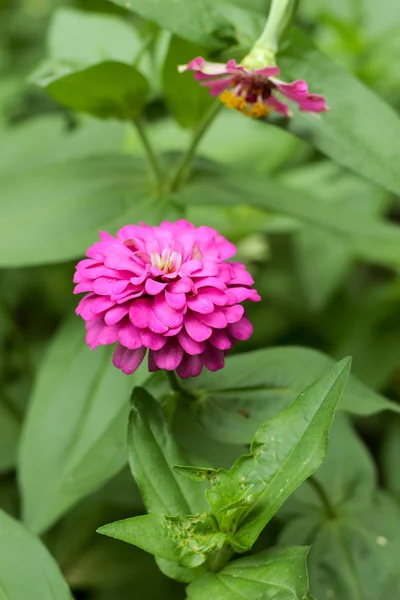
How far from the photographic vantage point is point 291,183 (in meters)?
1.41

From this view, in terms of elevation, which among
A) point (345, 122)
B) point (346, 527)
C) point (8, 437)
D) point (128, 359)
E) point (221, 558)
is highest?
point (345, 122)

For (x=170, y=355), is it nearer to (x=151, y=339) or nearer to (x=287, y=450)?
(x=151, y=339)

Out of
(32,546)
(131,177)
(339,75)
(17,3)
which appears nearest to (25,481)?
(32,546)

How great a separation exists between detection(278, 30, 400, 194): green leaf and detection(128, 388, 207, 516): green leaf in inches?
14.3

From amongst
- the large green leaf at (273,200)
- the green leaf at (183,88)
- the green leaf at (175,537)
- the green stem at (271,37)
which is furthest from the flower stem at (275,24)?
the green leaf at (175,537)

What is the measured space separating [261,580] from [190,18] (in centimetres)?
58

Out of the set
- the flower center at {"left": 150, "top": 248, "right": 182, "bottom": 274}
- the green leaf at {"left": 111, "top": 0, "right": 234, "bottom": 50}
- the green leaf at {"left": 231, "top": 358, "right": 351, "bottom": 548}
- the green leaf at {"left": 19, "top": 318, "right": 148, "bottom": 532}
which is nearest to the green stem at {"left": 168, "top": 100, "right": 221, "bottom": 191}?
the green leaf at {"left": 111, "top": 0, "right": 234, "bottom": 50}

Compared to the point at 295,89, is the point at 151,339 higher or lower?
lower

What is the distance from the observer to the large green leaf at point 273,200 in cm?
97

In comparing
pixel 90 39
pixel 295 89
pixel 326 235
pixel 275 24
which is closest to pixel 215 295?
pixel 295 89

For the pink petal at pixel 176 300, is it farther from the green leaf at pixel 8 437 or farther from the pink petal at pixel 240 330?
the green leaf at pixel 8 437

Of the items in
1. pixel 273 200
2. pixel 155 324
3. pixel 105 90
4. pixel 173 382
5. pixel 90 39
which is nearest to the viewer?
pixel 155 324

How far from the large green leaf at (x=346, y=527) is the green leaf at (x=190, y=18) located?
0.50 meters

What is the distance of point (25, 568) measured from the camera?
63 cm
